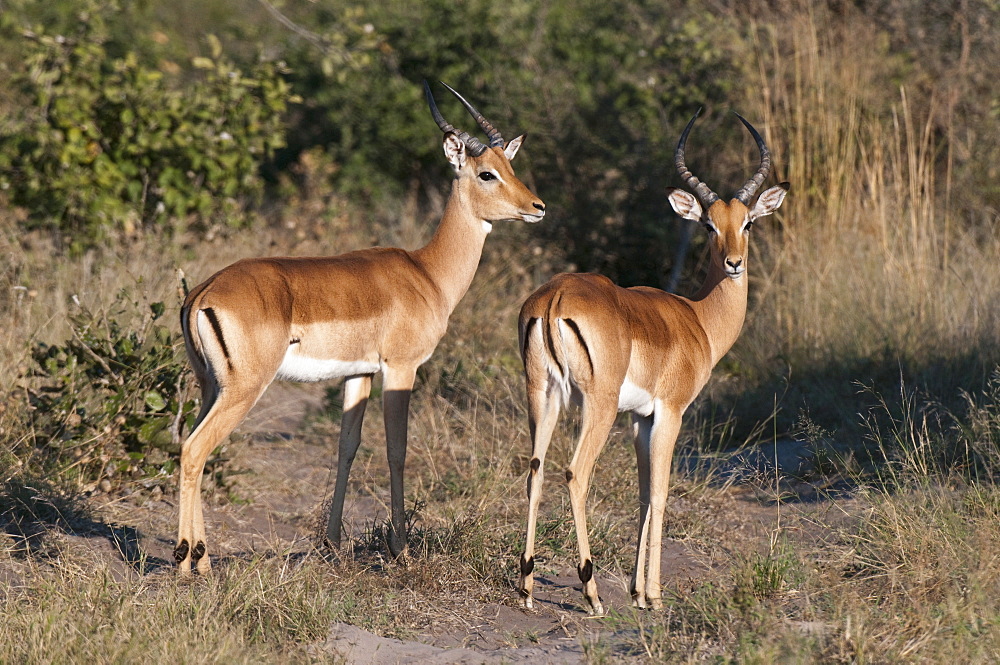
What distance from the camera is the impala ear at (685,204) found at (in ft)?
16.9

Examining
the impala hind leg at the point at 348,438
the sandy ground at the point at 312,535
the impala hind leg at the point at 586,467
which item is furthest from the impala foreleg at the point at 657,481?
the impala hind leg at the point at 348,438

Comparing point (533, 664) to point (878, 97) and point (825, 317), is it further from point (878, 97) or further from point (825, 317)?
point (878, 97)

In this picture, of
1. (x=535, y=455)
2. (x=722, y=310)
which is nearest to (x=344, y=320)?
(x=535, y=455)

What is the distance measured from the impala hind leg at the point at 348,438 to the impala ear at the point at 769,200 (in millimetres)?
1975

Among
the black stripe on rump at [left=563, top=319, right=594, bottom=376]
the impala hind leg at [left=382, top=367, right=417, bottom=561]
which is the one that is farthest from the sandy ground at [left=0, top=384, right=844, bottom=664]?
the black stripe on rump at [left=563, top=319, right=594, bottom=376]

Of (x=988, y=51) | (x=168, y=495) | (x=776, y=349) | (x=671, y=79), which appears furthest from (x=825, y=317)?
(x=168, y=495)

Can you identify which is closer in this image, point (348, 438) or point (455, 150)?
point (348, 438)

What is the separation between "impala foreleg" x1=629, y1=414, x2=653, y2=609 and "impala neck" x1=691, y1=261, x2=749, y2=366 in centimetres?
55

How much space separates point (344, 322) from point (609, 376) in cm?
A: 123

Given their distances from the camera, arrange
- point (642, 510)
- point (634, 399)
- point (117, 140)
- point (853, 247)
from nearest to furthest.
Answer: point (634, 399) < point (642, 510) < point (853, 247) < point (117, 140)

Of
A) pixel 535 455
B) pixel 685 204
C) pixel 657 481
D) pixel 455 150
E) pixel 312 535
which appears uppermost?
pixel 455 150

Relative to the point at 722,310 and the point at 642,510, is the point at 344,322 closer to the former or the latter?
the point at 642,510

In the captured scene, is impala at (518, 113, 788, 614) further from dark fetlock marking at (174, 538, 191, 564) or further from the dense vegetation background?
the dense vegetation background

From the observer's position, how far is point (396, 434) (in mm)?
5039
